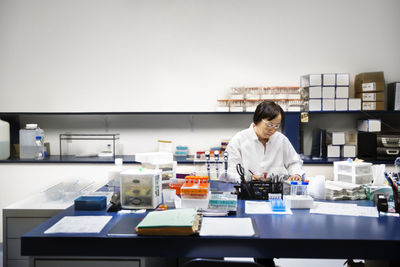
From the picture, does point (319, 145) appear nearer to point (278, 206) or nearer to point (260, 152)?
point (260, 152)

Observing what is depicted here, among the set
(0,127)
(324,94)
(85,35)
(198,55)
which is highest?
(85,35)

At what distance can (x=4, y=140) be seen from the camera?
12.3 feet

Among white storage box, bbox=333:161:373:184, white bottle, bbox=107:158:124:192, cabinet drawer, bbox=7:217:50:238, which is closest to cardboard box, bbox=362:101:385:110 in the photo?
white storage box, bbox=333:161:373:184

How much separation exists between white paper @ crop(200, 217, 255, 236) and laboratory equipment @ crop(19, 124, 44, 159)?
9.81 feet

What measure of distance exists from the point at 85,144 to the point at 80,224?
2794 millimetres

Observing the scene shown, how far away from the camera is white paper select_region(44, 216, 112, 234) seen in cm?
133

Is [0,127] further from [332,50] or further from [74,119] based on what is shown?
[332,50]

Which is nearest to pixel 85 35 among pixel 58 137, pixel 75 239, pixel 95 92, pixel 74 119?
pixel 95 92

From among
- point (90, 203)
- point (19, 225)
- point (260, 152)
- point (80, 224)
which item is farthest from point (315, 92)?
point (19, 225)

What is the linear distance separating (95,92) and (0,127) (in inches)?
44.4

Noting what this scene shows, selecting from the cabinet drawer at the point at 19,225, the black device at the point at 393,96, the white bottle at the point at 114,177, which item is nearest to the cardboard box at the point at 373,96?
the black device at the point at 393,96

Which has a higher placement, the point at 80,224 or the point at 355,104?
the point at 355,104

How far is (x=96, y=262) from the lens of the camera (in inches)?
54.0

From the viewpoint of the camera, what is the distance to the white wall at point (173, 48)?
3797mm
